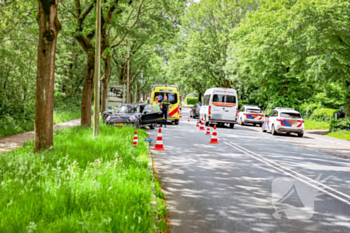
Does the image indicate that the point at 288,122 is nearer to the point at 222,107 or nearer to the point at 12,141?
the point at 222,107

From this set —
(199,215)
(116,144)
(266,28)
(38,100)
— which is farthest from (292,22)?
(199,215)

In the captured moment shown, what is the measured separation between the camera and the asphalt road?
4910mm

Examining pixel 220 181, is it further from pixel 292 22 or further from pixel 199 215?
pixel 292 22

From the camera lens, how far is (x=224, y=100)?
23.3 metres

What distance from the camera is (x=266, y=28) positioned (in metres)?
28.8

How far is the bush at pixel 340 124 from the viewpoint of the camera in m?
20.6

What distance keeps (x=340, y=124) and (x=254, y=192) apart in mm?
16655

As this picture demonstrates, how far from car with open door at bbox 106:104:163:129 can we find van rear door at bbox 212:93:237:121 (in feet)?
15.5

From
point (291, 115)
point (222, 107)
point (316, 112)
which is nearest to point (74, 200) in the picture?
point (291, 115)

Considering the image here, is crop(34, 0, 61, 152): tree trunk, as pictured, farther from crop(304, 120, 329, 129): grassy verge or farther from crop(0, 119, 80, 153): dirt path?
crop(304, 120, 329, 129): grassy verge

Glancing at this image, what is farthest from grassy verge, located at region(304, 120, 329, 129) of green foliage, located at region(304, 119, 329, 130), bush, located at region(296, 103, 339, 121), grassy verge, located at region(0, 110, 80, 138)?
grassy verge, located at region(0, 110, 80, 138)

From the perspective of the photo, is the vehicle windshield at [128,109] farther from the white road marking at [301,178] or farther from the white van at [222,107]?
the white road marking at [301,178]

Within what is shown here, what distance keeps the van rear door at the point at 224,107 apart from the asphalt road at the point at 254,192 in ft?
38.3

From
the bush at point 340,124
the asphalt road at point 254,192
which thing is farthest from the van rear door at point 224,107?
the asphalt road at point 254,192
